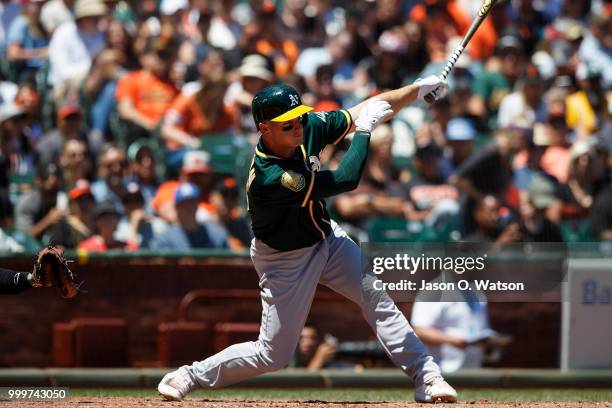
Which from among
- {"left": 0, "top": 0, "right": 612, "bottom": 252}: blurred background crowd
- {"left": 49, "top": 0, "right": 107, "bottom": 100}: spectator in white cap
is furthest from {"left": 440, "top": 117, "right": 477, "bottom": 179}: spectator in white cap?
{"left": 49, "top": 0, "right": 107, "bottom": 100}: spectator in white cap

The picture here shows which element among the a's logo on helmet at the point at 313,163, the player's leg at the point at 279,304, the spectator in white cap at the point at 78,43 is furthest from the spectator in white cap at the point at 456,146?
the player's leg at the point at 279,304

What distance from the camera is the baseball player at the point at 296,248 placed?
6.76 m

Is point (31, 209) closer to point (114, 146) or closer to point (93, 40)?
point (114, 146)

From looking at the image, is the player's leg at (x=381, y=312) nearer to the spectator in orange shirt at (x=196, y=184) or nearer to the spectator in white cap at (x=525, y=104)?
the spectator in orange shirt at (x=196, y=184)

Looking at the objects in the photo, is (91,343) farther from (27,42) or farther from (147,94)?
(27,42)

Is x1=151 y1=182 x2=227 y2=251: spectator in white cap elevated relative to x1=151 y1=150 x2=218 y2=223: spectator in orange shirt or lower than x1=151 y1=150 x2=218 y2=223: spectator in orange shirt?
lower

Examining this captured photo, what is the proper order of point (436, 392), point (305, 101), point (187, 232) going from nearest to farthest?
point (436, 392)
point (187, 232)
point (305, 101)

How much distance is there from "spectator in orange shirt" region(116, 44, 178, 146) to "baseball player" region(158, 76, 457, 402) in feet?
17.9

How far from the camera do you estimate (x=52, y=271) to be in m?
7.11

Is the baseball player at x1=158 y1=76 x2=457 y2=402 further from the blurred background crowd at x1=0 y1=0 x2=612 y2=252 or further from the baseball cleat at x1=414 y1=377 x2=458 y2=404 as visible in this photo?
the blurred background crowd at x1=0 y1=0 x2=612 y2=252

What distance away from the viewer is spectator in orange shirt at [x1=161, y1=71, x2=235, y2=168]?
12.4 metres

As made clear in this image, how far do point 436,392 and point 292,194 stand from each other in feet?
4.52

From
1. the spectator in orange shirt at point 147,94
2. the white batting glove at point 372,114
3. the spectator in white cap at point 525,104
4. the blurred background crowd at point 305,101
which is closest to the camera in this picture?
the white batting glove at point 372,114

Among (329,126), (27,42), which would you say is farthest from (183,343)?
(27,42)
